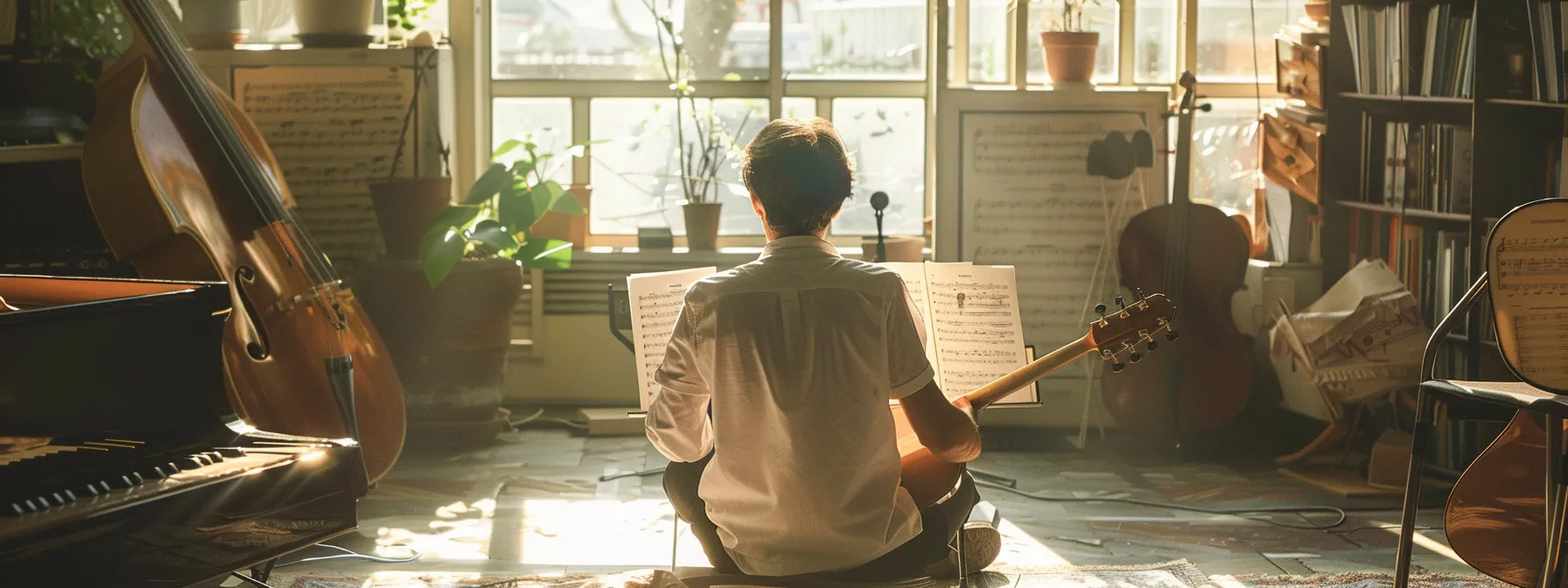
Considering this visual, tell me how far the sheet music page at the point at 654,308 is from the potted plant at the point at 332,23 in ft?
8.02

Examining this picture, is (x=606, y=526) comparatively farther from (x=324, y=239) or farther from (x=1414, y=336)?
(x=1414, y=336)

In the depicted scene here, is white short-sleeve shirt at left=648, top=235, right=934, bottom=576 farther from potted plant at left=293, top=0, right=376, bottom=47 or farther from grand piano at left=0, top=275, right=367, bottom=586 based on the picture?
potted plant at left=293, top=0, right=376, bottom=47

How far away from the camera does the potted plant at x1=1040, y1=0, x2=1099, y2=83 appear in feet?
15.0

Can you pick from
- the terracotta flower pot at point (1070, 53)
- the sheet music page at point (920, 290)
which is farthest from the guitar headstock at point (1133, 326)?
the terracotta flower pot at point (1070, 53)

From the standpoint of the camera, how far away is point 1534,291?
2.68 meters

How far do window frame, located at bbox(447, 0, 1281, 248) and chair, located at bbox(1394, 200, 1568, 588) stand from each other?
83.2 inches

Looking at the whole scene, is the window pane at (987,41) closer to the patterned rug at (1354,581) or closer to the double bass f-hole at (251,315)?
the patterned rug at (1354,581)

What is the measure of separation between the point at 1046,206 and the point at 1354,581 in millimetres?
1779

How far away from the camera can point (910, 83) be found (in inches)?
199

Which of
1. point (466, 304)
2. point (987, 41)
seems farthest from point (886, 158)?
point (466, 304)

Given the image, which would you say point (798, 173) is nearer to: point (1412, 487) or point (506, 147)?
point (1412, 487)

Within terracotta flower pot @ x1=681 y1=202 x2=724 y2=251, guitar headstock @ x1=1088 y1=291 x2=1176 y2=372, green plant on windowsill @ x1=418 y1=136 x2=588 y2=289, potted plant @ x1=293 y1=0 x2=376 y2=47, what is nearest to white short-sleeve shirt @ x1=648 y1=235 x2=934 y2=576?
guitar headstock @ x1=1088 y1=291 x2=1176 y2=372

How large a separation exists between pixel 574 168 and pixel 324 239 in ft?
2.94

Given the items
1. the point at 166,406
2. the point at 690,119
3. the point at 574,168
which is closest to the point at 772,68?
the point at 690,119
